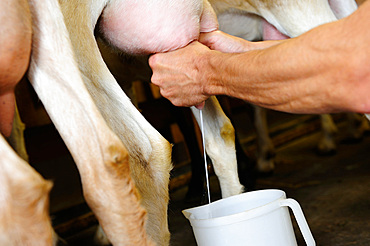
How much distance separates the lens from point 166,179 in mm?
1092

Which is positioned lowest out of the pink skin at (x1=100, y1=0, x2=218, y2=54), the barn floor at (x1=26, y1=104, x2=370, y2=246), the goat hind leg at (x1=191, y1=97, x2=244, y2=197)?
the barn floor at (x1=26, y1=104, x2=370, y2=246)

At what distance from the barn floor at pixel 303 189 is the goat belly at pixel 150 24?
0.74 m

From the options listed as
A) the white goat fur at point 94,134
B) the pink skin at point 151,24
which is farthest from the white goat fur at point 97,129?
the pink skin at point 151,24

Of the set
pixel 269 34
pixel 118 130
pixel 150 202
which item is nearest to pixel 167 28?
pixel 118 130

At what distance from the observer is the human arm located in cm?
73

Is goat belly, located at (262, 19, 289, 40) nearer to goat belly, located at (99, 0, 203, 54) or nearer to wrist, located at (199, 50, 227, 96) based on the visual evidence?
goat belly, located at (99, 0, 203, 54)

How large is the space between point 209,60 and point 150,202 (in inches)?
14.2

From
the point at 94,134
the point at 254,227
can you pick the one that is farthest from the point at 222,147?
the point at 94,134

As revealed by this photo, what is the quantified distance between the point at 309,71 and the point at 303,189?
140cm

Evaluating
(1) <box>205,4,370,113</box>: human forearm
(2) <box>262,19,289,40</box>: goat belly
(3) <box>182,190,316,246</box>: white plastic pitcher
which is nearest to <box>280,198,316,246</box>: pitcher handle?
(3) <box>182,190,316,246</box>: white plastic pitcher

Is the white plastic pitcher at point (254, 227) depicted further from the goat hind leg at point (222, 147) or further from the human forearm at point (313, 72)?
the goat hind leg at point (222, 147)

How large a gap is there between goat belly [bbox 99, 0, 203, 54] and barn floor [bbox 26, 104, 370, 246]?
2.43ft

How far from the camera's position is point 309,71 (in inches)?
31.4

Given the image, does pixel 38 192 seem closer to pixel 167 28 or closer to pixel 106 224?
pixel 106 224
